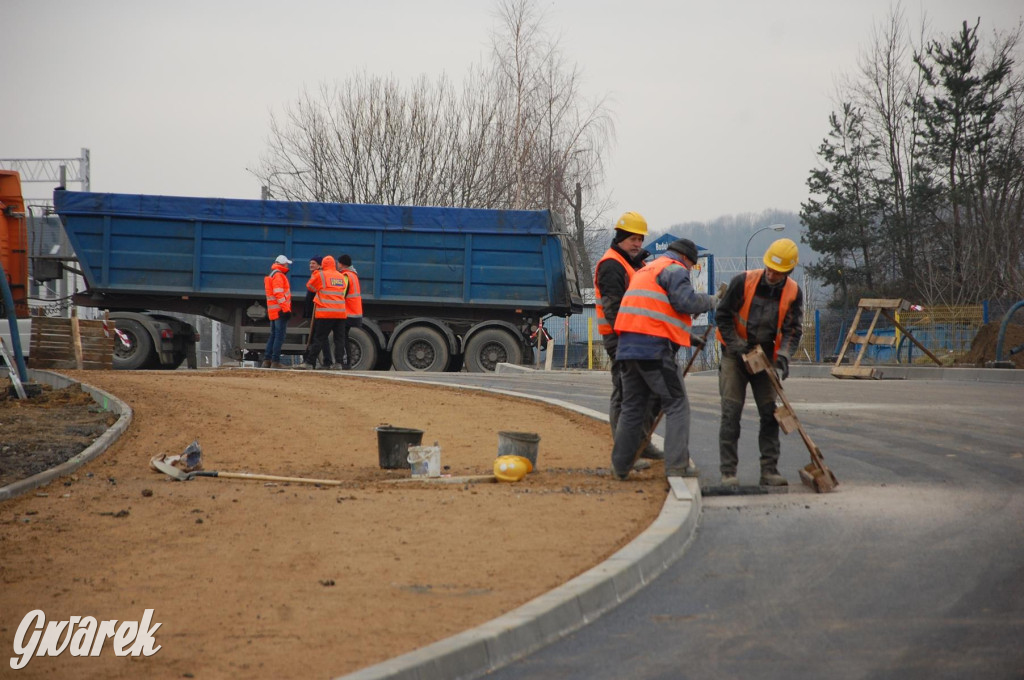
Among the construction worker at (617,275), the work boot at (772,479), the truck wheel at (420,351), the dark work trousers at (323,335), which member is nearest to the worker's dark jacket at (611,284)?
the construction worker at (617,275)

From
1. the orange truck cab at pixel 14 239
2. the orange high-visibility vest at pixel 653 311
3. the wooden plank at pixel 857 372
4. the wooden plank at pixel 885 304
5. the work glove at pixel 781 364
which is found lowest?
the wooden plank at pixel 857 372

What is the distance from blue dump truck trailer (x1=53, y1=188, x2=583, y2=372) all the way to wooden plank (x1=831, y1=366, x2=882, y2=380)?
5349mm

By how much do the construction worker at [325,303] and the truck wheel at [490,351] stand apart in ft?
10.3

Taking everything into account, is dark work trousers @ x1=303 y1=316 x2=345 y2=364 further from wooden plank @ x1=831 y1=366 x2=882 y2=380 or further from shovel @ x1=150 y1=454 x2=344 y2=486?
shovel @ x1=150 y1=454 x2=344 y2=486

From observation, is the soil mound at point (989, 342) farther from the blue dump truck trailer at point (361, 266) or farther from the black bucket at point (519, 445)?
the black bucket at point (519, 445)

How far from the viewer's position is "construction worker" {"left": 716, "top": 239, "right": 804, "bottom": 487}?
28.5ft

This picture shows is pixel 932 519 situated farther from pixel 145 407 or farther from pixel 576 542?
pixel 145 407

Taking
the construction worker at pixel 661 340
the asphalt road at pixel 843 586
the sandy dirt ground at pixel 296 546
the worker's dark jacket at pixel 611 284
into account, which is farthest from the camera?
the worker's dark jacket at pixel 611 284

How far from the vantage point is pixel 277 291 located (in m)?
20.9

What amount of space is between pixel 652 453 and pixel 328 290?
39.0ft

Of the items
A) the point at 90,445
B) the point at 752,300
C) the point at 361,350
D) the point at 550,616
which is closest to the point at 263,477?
the point at 90,445

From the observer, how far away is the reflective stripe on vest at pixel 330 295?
20.6 m

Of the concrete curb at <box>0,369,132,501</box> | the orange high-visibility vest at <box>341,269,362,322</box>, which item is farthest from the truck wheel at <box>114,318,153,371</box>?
the concrete curb at <box>0,369,132,501</box>

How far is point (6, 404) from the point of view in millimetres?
13898
